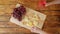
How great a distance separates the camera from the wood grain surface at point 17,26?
1279 millimetres

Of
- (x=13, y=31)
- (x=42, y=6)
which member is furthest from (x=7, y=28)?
(x=42, y=6)

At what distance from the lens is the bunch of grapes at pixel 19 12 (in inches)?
49.9

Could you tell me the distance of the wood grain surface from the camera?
128cm

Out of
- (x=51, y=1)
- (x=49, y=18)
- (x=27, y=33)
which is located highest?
(x=51, y=1)

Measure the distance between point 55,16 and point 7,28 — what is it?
39 cm

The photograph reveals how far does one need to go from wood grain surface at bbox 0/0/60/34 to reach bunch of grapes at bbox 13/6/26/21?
0.15 ft

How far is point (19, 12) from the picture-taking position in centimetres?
127

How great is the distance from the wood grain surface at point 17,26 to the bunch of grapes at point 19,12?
45mm

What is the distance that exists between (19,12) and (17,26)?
4.4 inches

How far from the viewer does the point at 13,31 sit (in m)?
1.28

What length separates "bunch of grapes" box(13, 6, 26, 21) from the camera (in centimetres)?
127

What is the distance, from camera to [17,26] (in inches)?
50.6

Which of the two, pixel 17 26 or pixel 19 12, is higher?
pixel 19 12

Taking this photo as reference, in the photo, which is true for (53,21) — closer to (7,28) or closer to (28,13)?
(28,13)
